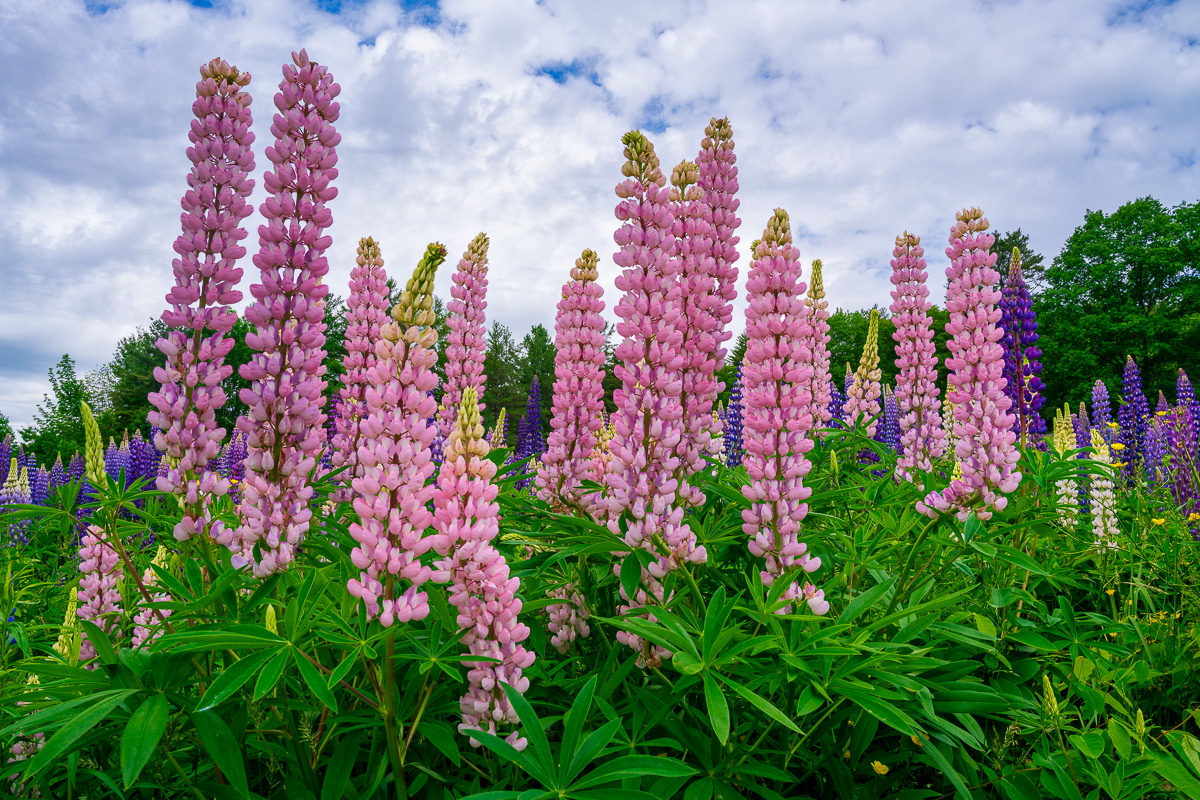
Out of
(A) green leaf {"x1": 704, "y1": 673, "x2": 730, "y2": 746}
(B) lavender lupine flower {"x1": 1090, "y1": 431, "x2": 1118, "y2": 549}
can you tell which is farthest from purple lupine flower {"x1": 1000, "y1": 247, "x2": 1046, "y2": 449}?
(A) green leaf {"x1": 704, "y1": 673, "x2": 730, "y2": 746}

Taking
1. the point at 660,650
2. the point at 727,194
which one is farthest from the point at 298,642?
the point at 727,194

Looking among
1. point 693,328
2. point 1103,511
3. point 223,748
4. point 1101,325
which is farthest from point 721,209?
point 1101,325

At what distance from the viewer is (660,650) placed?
2268 millimetres

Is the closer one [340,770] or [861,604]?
[340,770]

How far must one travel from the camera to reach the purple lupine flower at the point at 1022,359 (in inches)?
192

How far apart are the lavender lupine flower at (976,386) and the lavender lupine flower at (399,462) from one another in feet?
7.66

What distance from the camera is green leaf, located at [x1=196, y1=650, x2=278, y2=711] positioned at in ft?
5.46

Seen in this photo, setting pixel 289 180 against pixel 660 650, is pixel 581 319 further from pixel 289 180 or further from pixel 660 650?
pixel 660 650

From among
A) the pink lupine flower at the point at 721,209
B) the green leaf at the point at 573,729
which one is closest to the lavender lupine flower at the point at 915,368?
the pink lupine flower at the point at 721,209

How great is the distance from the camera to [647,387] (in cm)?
243

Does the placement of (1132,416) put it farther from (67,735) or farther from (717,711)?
(67,735)

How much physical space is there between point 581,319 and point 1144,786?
281cm

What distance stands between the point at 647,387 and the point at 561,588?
983 millimetres

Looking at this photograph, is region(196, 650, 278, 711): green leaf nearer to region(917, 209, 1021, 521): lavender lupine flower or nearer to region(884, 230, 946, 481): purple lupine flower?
region(917, 209, 1021, 521): lavender lupine flower
